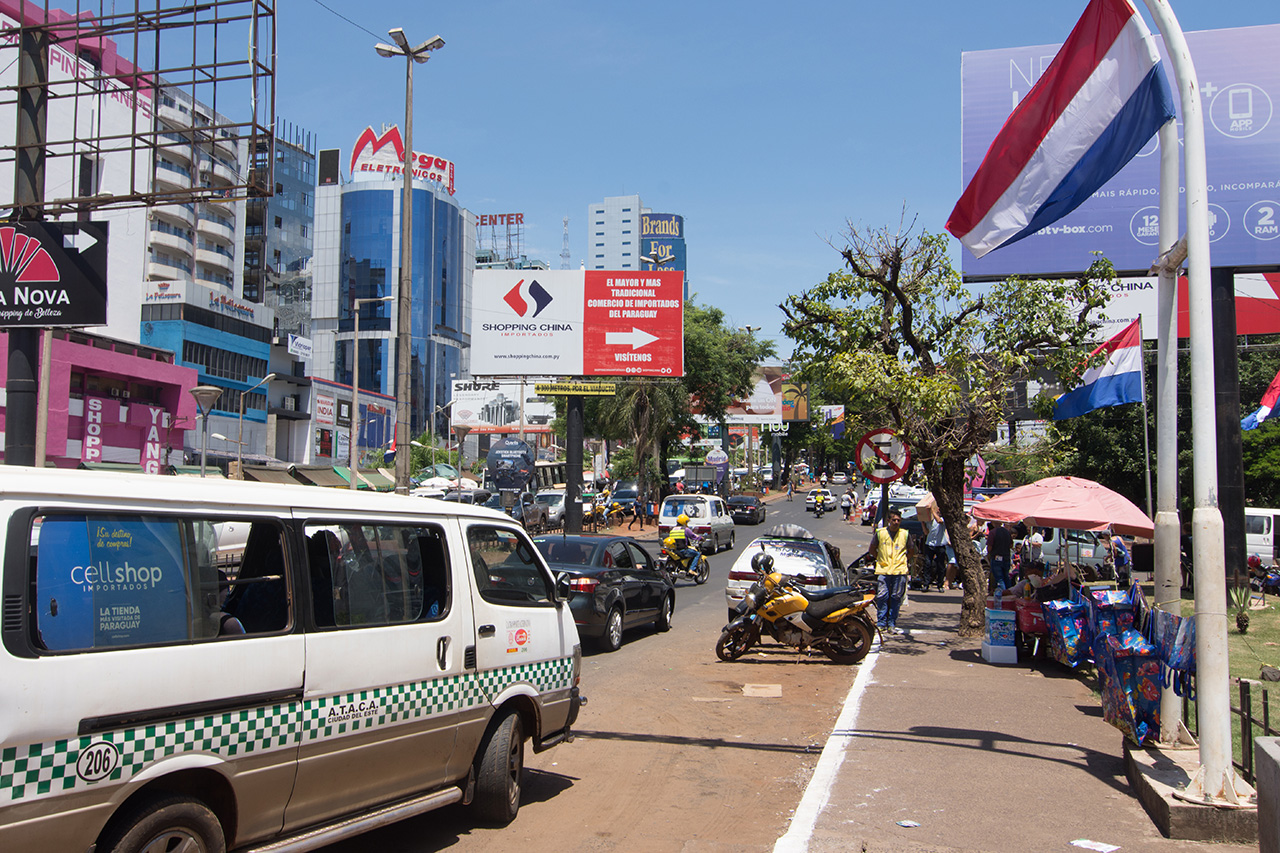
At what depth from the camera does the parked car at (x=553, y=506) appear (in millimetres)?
39844

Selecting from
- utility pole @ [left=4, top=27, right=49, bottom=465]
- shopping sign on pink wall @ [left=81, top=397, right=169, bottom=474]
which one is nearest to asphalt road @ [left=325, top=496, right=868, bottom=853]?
utility pole @ [left=4, top=27, right=49, bottom=465]

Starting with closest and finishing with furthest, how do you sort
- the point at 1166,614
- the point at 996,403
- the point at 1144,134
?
the point at 1166,614
the point at 1144,134
the point at 996,403

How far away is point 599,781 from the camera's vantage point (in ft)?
22.8

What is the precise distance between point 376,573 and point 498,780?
161cm

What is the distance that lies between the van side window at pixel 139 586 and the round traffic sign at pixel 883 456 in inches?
356

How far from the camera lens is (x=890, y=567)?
14023 mm

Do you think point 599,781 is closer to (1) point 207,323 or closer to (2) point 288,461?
(1) point 207,323

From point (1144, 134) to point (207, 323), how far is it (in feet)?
198

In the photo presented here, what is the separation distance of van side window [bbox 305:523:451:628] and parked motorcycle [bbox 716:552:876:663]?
6971mm

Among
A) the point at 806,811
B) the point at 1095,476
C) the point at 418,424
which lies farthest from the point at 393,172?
the point at 806,811

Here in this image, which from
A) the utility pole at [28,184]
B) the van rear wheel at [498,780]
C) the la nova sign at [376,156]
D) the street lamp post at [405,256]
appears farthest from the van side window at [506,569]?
the la nova sign at [376,156]

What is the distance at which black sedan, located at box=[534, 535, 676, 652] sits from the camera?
12.2 meters

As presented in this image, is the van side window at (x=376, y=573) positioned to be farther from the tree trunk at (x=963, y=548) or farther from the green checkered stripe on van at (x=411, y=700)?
the tree trunk at (x=963, y=548)

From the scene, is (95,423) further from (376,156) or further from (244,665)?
(376,156)
